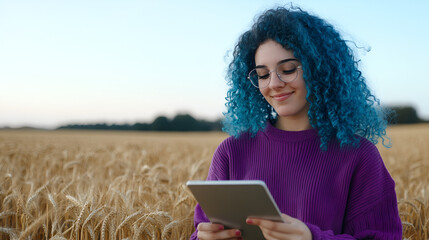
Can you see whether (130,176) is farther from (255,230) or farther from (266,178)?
(255,230)

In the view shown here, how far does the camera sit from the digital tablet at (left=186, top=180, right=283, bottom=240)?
1131mm

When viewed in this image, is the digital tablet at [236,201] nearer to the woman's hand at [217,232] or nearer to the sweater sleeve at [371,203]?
the woman's hand at [217,232]

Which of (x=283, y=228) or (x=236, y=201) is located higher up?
(x=236, y=201)

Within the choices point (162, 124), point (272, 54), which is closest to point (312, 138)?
point (272, 54)

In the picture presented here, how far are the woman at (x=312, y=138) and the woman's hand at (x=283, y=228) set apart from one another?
188 mm

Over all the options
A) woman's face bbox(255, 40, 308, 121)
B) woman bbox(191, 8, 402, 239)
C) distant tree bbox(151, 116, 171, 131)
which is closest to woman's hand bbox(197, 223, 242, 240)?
woman bbox(191, 8, 402, 239)

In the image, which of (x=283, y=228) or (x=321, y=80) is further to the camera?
(x=321, y=80)

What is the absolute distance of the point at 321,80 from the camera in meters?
1.77

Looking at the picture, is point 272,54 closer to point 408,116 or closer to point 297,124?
point 297,124

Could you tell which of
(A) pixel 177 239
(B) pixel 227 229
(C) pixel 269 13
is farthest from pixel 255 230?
(C) pixel 269 13

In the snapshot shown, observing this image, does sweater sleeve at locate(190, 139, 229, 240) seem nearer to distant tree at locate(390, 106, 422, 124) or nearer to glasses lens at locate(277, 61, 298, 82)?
glasses lens at locate(277, 61, 298, 82)

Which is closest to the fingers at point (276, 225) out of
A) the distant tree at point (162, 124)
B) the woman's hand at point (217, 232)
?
the woman's hand at point (217, 232)

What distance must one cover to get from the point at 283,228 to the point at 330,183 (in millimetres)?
512

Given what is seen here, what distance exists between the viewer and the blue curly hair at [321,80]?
1.70 m
